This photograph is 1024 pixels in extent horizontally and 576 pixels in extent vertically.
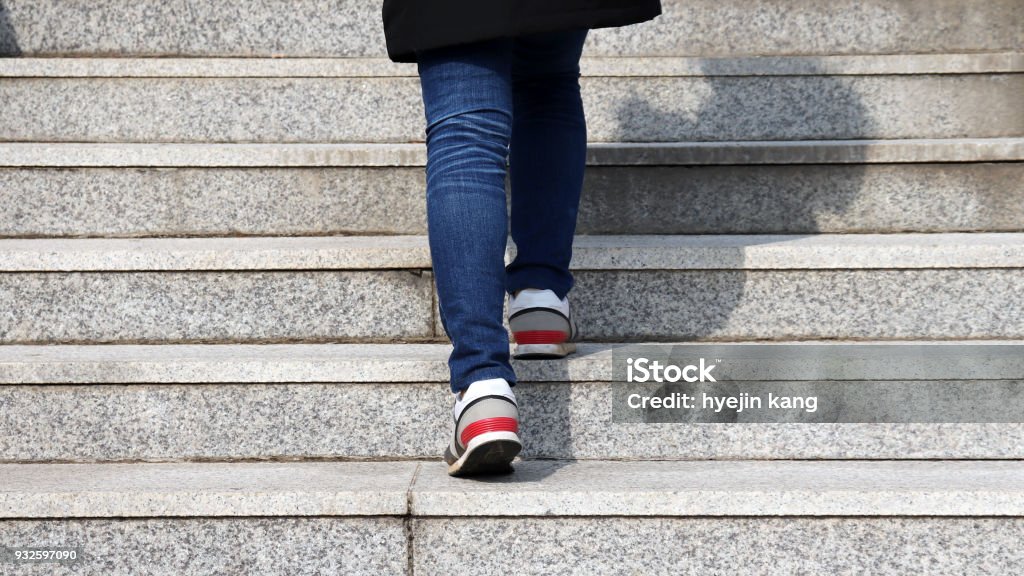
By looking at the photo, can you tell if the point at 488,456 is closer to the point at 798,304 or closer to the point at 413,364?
the point at 413,364

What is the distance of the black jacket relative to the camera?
1.31 m

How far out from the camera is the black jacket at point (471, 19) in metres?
1.31

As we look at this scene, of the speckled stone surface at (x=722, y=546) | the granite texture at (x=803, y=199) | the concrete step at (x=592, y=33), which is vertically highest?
the concrete step at (x=592, y=33)

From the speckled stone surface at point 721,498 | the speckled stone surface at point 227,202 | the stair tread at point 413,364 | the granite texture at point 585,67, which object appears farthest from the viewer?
the granite texture at point 585,67

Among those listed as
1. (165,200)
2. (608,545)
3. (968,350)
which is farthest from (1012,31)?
(165,200)

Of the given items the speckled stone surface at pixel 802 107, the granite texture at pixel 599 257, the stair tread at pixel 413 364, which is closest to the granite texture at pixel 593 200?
the granite texture at pixel 599 257

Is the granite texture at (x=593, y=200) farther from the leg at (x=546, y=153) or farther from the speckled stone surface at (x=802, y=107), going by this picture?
the leg at (x=546, y=153)

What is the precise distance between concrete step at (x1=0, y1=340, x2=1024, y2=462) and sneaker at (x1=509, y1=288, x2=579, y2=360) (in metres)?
0.03

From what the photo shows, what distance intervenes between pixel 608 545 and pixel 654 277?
1.93 ft

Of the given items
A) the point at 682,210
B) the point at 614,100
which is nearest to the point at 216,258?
the point at 682,210

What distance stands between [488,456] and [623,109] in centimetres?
126

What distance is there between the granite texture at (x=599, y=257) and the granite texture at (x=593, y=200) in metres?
0.20

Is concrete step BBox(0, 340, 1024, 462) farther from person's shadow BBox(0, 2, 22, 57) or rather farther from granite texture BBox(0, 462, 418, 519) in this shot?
person's shadow BBox(0, 2, 22, 57)

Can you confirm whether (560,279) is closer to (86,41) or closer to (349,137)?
(349,137)
